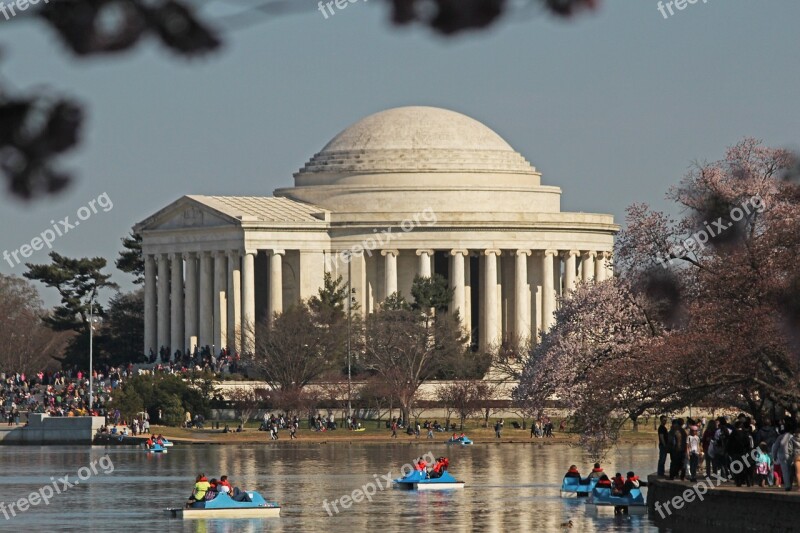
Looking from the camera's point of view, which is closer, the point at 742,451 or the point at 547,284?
the point at 742,451

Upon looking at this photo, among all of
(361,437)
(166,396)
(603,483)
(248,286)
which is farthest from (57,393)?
(603,483)

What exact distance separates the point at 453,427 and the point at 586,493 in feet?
208

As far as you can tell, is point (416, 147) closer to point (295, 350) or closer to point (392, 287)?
point (392, 287)

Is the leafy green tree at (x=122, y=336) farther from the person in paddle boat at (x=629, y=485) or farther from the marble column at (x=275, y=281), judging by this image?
the person in paddle boat at (x=629, y=485)

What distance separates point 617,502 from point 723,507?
1510cm

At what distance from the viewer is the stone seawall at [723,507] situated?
1710 inches

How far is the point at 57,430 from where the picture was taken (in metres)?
130

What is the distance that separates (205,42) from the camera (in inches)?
256
